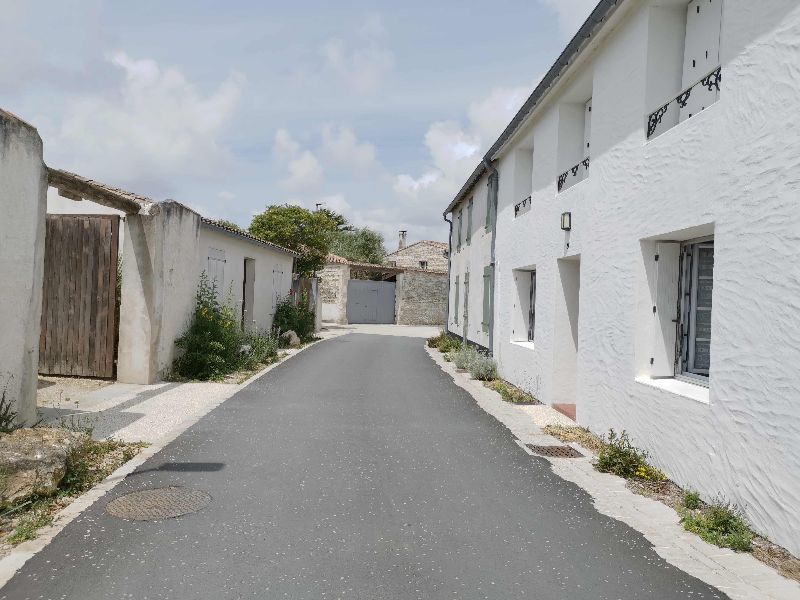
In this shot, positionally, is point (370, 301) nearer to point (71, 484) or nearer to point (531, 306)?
point (531, 306)

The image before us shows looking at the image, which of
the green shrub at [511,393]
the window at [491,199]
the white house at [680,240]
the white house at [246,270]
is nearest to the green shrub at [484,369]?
the green shrub at [511,393]

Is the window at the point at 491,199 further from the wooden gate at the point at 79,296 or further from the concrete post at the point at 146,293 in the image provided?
the wooden gate at the point at 79,296

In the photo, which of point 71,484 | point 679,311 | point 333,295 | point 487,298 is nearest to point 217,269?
point 487,298

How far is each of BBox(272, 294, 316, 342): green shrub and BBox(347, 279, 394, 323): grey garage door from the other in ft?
40.4

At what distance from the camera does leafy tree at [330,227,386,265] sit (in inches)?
1967

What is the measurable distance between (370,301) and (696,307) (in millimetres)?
28815

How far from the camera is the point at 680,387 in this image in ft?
18.5

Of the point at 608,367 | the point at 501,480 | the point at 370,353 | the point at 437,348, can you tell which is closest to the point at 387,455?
the point at 501,480

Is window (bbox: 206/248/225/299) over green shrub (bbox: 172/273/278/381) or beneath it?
over

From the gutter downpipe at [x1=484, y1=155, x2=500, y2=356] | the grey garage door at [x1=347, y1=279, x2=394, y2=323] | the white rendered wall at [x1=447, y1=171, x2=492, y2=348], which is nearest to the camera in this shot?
the gutter downpipe at [x1=484, y1=155, x2=500, y2=356]

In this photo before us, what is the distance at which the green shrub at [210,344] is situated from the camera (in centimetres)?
1086

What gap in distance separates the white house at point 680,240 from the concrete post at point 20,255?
6.19m

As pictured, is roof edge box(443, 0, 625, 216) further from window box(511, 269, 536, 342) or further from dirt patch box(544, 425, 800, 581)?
dirt patch box(544, 425, 800, 581)

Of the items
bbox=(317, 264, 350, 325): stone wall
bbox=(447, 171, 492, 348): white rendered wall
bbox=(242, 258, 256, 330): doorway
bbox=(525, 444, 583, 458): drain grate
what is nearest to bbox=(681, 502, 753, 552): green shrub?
bbox=(525, 444, 583, 458): drain grate
